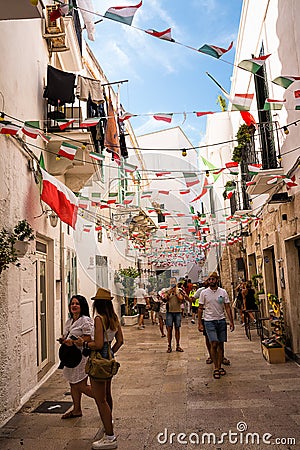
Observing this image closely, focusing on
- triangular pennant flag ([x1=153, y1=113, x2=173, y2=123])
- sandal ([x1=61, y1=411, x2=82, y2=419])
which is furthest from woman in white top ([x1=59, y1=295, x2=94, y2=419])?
triangular pennant flag ([x1=153, y1=113, x2=173, y2=123])

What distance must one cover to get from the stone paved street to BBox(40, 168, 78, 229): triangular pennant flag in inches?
110

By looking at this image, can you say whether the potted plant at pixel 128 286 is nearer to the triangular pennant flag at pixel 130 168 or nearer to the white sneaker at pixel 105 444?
the triangular pennant flag at pixel 130 168

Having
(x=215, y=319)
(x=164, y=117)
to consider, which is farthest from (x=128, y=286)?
(x=164, y=117)

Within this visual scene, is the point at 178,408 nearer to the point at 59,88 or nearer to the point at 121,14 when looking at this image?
the point at 121,14

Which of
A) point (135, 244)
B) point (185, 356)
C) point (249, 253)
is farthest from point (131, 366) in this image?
point (135, 244)

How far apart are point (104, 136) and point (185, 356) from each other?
5.91 m

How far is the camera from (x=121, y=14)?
4617 mm

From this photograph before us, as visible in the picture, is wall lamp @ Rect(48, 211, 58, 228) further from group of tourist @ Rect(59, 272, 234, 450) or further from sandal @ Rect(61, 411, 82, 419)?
sandal @ Rect(61, 411, 82, 419)

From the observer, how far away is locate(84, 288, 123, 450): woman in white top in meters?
4.43

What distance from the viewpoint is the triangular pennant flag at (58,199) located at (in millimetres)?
6824

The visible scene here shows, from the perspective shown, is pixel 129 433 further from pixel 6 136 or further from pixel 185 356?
pixel 185 356

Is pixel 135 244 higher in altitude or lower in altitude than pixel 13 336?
higher

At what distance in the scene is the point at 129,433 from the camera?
4.84 m

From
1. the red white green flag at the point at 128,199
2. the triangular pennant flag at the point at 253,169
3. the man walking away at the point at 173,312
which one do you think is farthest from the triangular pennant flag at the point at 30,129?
the red white green flag at the point at 128,199
